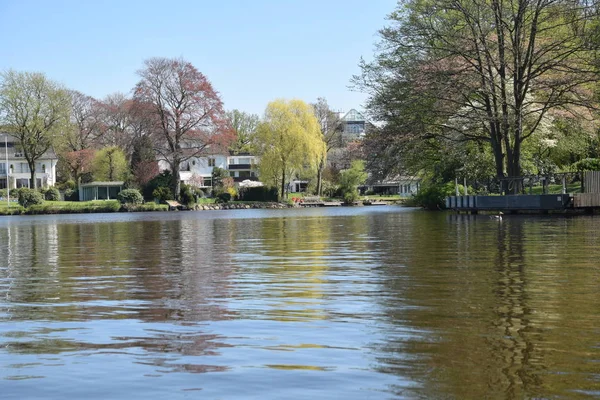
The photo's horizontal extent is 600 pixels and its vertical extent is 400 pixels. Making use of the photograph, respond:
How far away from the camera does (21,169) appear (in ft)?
372

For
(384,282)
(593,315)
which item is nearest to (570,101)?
(384,282)

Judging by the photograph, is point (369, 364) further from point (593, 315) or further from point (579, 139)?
point (579, 139)

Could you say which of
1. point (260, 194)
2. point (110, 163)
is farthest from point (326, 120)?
point (110, 163)

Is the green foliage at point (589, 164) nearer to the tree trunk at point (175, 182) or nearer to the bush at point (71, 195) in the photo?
the tree trunk at point (175, 182)

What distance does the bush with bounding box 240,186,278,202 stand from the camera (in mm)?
97062

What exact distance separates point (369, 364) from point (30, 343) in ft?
12.0

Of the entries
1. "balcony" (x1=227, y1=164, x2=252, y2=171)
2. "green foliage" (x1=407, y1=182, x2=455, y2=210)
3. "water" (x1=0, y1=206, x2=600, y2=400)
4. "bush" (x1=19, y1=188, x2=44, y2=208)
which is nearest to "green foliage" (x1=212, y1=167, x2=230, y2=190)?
"bush" (x1=19, y1=188, x2=44, y2=208)

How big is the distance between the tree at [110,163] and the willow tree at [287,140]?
21.4m

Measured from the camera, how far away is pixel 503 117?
39.1 meters

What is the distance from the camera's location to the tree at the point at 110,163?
10394cm

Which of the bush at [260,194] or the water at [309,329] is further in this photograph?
the bush at [260,194]

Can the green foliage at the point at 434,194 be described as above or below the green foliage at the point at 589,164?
below

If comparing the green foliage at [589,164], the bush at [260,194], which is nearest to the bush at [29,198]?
the bush at [260,194]

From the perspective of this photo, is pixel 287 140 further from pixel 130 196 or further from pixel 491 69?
pixel 491 69
